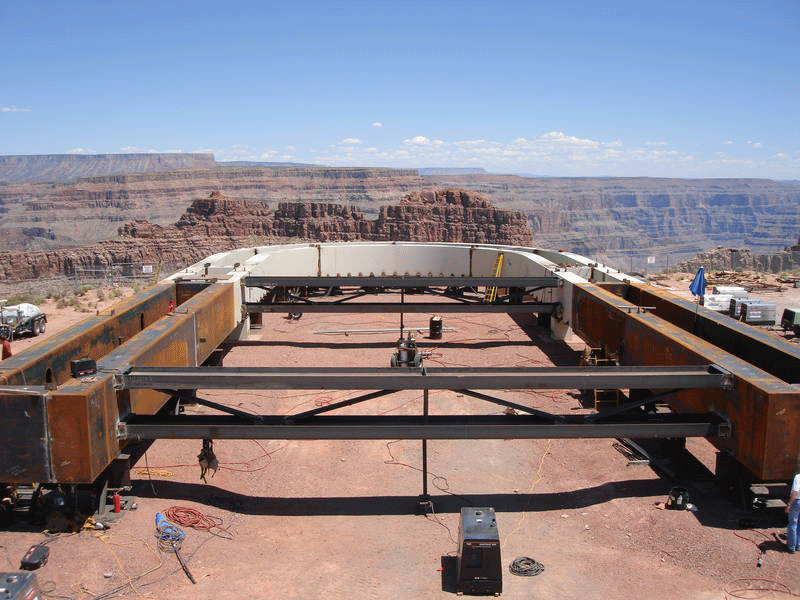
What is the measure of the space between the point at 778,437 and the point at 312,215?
4013 inches

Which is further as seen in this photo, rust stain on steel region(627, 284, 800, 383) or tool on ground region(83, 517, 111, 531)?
rust stain on steel region(627, 284, 800, 383)

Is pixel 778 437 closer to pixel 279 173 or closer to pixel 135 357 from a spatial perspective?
pixel 135 357

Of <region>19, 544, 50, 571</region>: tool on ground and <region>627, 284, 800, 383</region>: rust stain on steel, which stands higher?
<region>627, 284, 800, 383</region>: rust stain on steel

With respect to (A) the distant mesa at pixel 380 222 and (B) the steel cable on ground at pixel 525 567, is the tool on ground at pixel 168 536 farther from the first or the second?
(A) the distant mesa at pixel 380 222

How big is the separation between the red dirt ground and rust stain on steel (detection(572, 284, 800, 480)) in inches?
30.7

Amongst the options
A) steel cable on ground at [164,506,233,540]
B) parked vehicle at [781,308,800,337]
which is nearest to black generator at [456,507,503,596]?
steel cable on ground at [164,506,233,540]

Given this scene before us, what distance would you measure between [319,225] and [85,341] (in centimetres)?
9377

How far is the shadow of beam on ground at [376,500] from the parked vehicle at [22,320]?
1392cm

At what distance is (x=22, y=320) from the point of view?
2152 cm

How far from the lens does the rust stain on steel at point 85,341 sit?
368 inches

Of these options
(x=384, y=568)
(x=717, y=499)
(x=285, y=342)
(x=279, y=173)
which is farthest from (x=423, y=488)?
(x=279, y=173)

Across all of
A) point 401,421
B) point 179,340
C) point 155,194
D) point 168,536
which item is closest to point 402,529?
point 401,421

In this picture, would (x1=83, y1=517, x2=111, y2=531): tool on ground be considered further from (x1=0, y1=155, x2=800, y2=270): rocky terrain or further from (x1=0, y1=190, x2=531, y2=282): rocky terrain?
(x1=0, y1=155, x2=800, y2=270): rocky terrain

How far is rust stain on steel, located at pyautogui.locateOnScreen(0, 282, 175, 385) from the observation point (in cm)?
934
